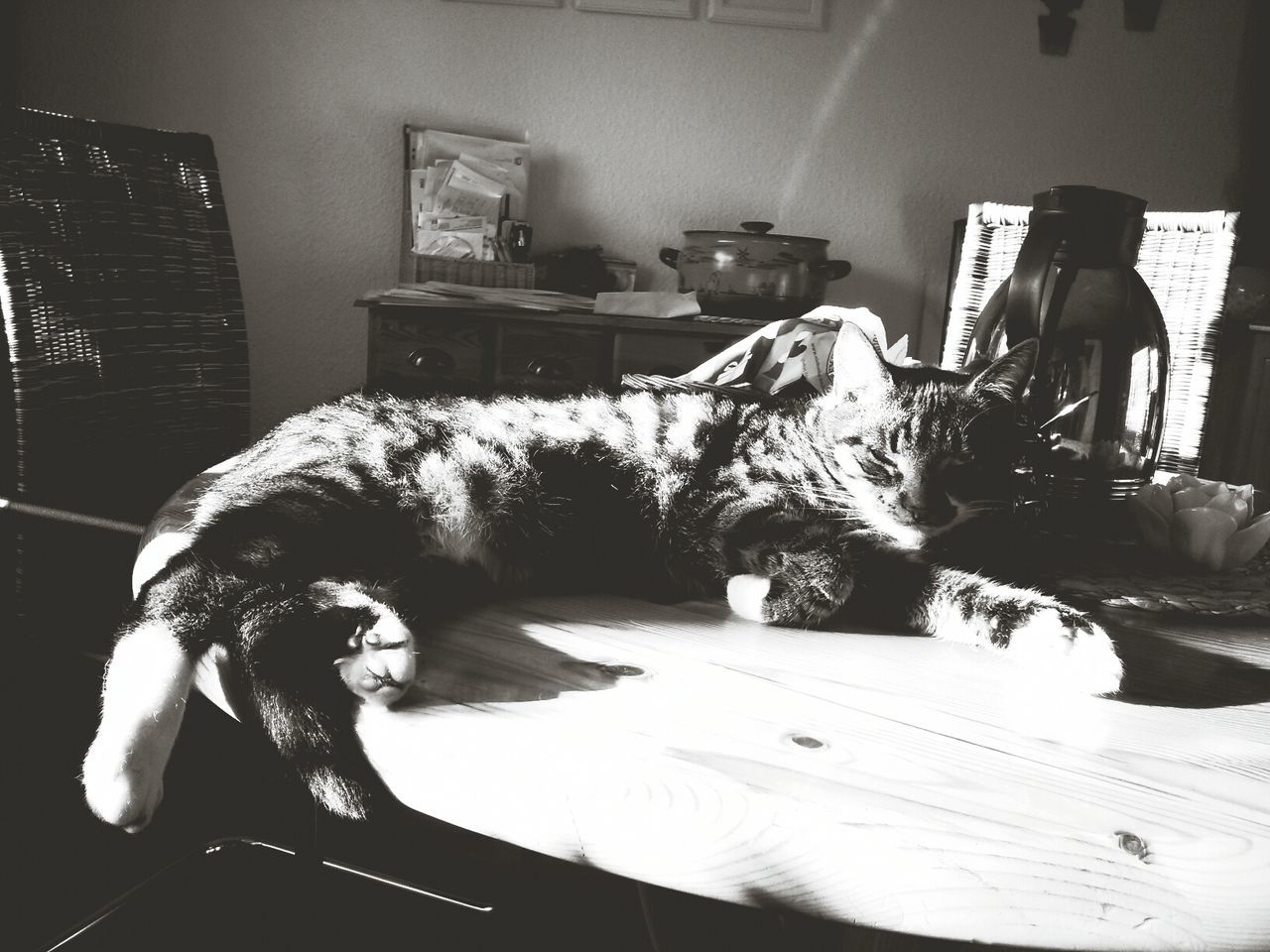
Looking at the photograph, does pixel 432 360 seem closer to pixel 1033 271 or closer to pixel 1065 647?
pixel 1033 271

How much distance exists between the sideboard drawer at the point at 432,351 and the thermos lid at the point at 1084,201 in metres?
1.60

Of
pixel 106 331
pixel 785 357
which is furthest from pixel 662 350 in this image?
pixel 106 331

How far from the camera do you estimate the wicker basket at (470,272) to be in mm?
2609

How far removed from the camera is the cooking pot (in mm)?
2398

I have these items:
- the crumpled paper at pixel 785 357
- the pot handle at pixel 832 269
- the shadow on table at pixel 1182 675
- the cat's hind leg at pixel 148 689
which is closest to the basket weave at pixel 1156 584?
the shadow on table at pixel 1182 675

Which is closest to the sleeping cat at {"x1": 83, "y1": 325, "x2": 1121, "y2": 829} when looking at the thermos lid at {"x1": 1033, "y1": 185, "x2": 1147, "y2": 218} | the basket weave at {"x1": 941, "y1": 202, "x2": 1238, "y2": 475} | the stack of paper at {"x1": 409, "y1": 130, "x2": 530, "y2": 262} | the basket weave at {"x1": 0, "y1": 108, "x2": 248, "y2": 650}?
the thermos lid at {"x1": 1033, "y1": 185, "x2": 1147, "y2": 218}

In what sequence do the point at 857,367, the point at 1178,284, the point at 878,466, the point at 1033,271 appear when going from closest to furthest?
the point at 1033,271 < the point at 878,466 < the point at 857,367 < the point at 1178,284

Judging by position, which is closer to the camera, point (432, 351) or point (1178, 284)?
point (1178, 284)

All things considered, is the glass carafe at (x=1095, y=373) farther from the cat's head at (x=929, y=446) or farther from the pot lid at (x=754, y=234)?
the pot lid at (x=754, y=234)

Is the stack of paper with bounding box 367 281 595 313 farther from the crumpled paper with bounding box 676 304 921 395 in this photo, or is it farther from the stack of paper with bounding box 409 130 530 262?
the crumpled paper with bounding box 676 304 921 395

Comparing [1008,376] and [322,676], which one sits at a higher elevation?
[1008,376]

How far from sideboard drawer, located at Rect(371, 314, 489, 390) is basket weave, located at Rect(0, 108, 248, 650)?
601 mm

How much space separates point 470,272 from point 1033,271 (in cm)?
203

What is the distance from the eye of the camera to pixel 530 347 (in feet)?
7.45
